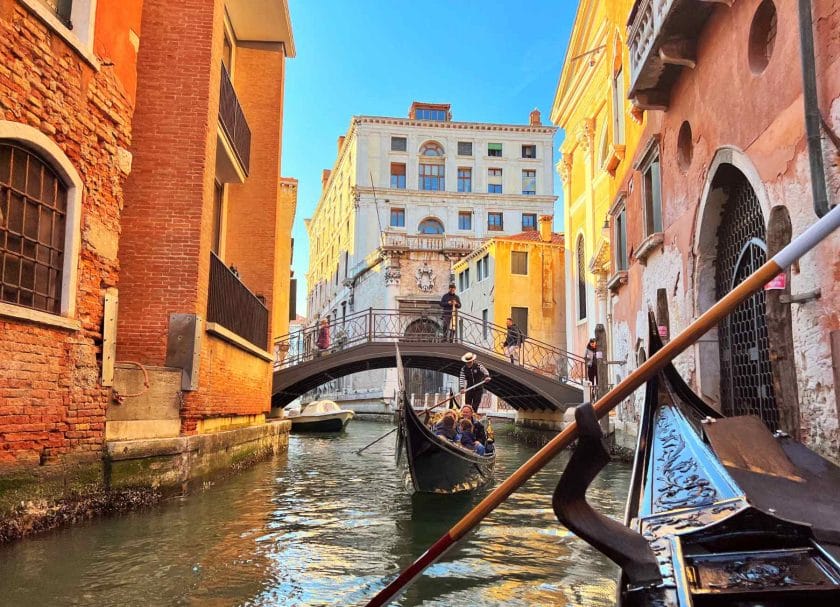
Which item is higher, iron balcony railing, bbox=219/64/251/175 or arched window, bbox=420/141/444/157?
arched window, bbox=420/141/444/157

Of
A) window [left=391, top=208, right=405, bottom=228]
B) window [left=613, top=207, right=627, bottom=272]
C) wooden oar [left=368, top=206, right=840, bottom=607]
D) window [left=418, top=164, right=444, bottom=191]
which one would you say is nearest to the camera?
wooden oar [left=368, top=206, right=840, bottom=607]

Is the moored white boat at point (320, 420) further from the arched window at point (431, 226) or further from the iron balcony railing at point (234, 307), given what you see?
the arched window at point (431, 226)

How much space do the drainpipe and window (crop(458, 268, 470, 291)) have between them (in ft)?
66.9

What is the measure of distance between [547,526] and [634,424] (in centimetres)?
416

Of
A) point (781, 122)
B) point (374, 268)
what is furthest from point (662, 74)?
point (374, 268)

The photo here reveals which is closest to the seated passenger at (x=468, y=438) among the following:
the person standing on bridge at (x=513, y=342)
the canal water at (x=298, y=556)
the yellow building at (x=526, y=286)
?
the canal water at (x=298, y=556)

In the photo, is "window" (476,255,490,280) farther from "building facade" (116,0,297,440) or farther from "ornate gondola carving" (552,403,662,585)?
"ornate gondola carving" (552,403,662,585)

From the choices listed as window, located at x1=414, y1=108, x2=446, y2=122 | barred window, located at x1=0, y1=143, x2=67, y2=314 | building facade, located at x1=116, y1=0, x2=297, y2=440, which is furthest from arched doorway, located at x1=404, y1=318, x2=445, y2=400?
barred window, located at x1=0, y1=143, x2=67, y2=314

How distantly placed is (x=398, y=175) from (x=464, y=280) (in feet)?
28.3

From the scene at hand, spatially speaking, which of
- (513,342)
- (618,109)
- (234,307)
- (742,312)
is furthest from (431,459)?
(513,342)

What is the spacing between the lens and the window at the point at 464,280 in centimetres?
2474

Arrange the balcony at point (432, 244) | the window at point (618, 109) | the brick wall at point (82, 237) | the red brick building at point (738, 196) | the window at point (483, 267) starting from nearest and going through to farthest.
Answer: the brick wall at point (82, 237)
the red brick building at point (738, 196)
the window at point (618, 109)
the window at point (483, 267)
the balcony at point (432, 244)

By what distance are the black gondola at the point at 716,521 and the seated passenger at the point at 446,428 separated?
151 inches

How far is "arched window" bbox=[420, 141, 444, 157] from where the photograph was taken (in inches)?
1270
